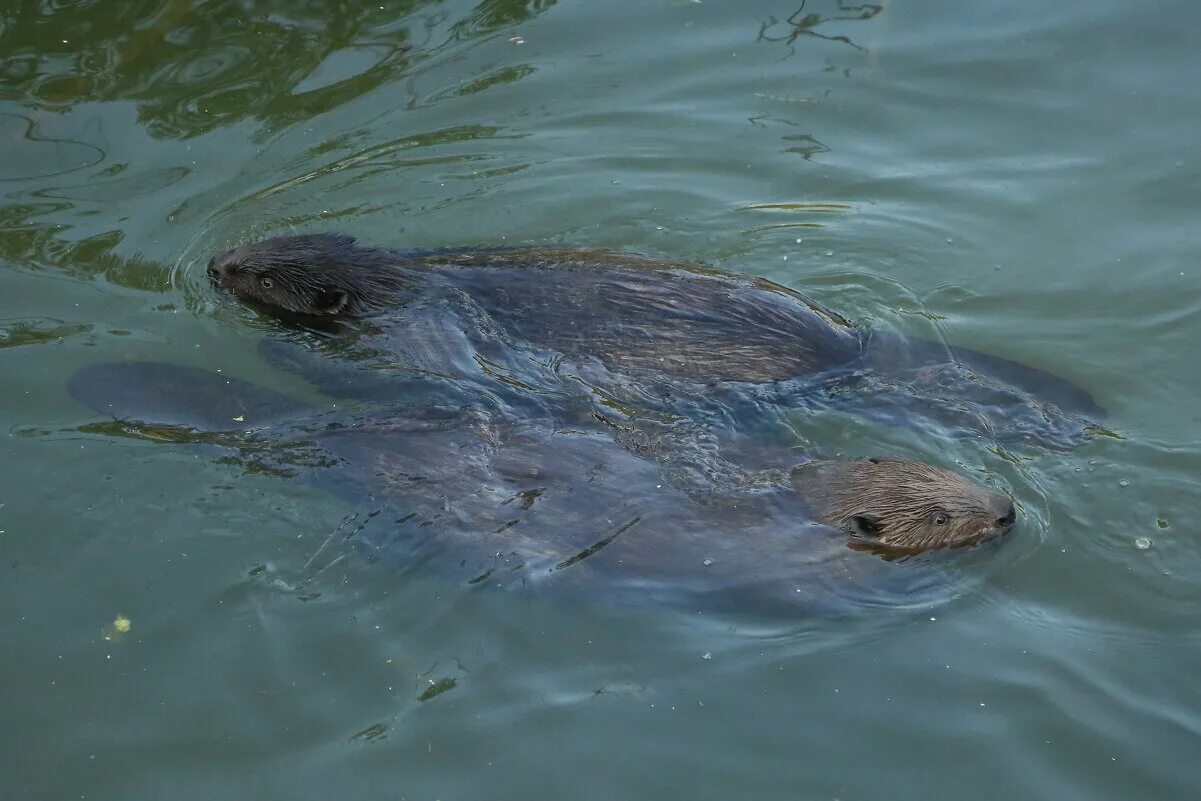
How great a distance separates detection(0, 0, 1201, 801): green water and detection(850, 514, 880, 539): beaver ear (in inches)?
16.1

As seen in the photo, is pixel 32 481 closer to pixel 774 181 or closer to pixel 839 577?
pixel 839 577

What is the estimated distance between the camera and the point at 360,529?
6.07m

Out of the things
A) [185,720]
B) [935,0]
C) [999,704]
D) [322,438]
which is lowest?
[999,704]

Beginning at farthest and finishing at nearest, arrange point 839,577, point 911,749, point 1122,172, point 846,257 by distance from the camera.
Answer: point 1122,172, point 846,257, point 839,577, point 911,749

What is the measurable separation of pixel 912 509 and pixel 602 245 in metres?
3.08

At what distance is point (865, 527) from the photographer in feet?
19.9

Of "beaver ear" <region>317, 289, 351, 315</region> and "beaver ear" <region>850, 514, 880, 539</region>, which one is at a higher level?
"beaver ear" <region>317, 289, 351, 315</region>

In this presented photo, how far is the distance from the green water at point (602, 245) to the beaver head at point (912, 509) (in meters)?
0.21

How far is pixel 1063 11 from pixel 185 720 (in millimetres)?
8491

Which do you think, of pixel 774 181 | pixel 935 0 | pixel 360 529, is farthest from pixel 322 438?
pixel 935 0

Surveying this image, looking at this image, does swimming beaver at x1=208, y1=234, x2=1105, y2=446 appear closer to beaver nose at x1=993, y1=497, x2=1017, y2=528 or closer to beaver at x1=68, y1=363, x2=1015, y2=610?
beaver at x1=68, y1=363, x2=1015, y2=610

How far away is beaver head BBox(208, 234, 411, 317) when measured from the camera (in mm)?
7531

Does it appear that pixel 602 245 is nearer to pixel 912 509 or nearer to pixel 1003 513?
pixel 912 509

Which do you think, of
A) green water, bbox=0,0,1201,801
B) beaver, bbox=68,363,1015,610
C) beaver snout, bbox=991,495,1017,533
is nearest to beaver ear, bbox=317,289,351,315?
green water, bbox=0,0,1201,801
